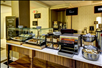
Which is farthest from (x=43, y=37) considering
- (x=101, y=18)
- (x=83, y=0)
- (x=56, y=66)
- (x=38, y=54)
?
(x=101, y=18)

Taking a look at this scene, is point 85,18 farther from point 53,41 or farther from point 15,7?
point 53,41

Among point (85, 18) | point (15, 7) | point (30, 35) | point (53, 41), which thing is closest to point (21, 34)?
point (30, 35)

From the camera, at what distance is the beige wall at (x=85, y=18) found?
5715 millimetres

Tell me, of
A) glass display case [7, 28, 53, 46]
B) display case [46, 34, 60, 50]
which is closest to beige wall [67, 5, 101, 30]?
glass display case [7, 28, 53, 46]

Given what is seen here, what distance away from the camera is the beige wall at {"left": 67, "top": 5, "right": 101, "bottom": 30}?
5715 mm

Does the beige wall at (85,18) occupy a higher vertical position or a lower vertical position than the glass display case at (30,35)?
higher

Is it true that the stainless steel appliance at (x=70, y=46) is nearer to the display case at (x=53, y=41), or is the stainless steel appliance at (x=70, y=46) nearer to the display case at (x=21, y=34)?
the display case at (x=53, y=41)

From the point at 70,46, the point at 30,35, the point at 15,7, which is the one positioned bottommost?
the point at 70,46

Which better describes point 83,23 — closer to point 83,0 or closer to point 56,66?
point 83,0

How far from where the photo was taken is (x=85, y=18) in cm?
595

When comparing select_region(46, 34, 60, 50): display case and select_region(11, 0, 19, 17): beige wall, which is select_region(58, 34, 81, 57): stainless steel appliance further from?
select_region(11, 0, 19, 17): beige wall

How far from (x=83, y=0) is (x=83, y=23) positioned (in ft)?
6.56

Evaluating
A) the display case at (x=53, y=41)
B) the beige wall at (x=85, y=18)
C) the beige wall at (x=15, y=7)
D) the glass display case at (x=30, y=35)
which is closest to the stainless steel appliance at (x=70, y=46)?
the display case at (x=53, y=41)

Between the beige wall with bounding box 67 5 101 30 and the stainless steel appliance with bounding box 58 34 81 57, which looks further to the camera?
the beige wall with bounding box 67 5 101 30
